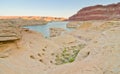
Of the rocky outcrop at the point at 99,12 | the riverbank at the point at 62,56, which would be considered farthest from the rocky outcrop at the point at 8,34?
the rocky outcrop at the point at 99,12

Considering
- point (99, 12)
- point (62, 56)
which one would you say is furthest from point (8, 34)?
point (99, 12)

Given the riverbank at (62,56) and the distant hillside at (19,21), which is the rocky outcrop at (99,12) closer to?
the distant hillside at (19,21)

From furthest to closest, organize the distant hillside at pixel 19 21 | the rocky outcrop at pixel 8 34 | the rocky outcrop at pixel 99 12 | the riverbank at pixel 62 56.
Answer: the rocky outcrop at pixel 99 12 → the distant hillside at pixel 19 21 → the rocky outcrop at pixel 8 34 → the riverbank at pixel 62 56

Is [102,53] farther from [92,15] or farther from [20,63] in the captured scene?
[92,15]

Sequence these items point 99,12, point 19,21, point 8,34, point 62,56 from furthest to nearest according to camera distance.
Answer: point 99,12 < point 19,21 < point 62,56 < point 8,34

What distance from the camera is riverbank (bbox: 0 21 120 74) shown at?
5754mm

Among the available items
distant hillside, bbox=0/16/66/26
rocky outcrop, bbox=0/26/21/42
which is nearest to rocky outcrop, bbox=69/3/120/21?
distant hillside, bbox=0/16/66/26

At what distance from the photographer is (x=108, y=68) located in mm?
5379

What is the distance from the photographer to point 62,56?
10.1 m

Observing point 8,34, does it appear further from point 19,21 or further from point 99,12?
point 99,12

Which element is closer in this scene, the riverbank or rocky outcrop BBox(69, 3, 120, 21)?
the riverbank

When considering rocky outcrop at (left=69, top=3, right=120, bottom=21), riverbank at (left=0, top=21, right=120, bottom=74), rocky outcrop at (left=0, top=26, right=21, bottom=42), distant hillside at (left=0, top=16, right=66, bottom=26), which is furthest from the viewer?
rocky outcrop at (left=69, top=3, right=120, bottom=21)

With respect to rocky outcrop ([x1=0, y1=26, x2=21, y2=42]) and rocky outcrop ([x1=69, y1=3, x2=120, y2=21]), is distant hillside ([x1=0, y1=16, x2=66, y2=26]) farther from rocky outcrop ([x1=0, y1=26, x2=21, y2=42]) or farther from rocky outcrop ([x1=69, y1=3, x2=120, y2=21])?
rocky outcrop ([x1=69, y1=3, x2=120, y2=21])

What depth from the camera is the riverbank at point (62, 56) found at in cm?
575
